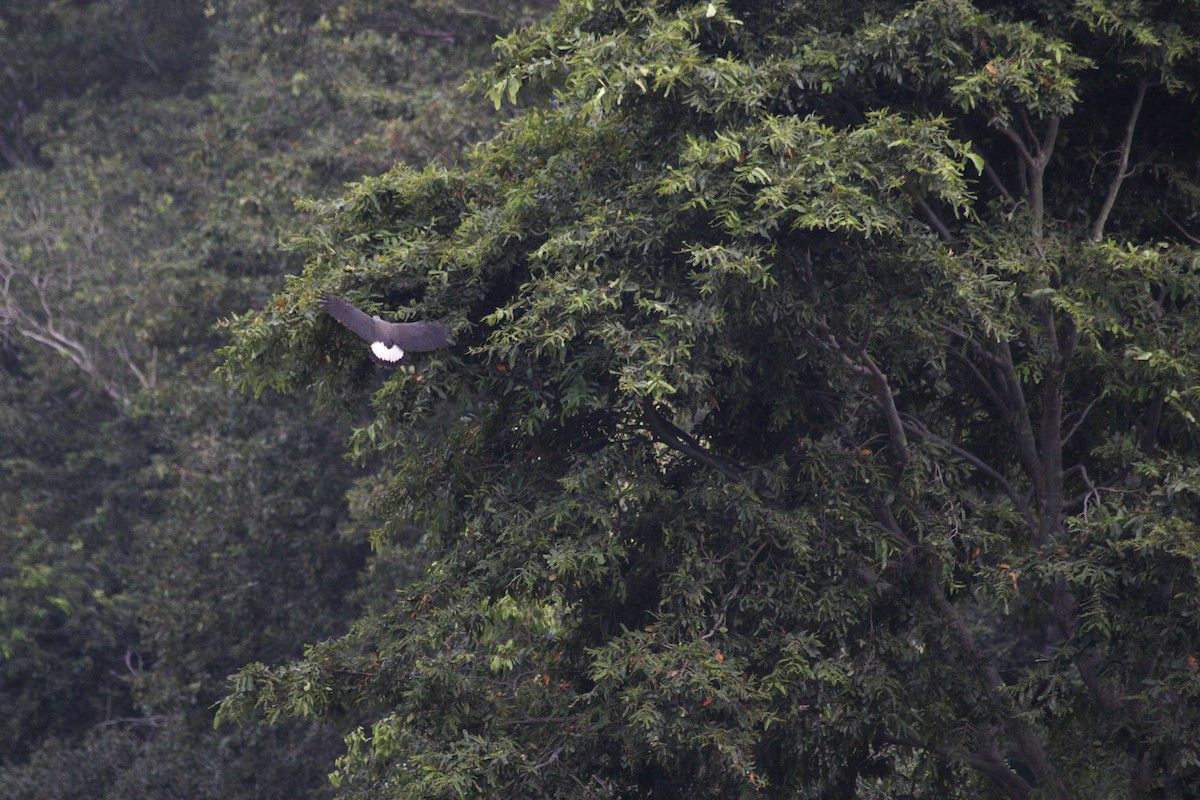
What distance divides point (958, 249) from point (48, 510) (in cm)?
1221

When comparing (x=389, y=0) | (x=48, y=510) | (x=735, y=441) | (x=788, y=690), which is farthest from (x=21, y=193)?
(x=788, y=690)

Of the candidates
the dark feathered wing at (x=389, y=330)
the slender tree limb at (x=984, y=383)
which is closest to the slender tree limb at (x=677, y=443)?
the dark feathered wing at (x=389, y=330)

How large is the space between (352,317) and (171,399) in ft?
24.3

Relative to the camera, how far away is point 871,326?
6086 mm

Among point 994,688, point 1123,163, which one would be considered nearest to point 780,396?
point 994,688

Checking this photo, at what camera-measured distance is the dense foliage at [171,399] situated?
11875mm

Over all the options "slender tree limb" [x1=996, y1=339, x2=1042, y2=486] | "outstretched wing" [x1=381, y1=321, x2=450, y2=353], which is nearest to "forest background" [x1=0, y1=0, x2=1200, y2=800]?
"slender tree limb" [x1=996, y1=339, x2=1042, y2=486]

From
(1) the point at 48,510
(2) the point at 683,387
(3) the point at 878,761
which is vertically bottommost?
(1) the point at 48,510

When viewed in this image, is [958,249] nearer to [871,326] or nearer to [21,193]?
[871,326]

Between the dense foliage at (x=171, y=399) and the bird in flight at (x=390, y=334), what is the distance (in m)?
4.92

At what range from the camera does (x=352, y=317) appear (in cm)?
589

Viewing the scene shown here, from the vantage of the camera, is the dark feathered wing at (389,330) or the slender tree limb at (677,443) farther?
the slender tree limb at (677,443)

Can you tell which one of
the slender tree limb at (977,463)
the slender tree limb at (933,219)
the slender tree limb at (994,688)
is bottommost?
the slender tree limb at (994,688)

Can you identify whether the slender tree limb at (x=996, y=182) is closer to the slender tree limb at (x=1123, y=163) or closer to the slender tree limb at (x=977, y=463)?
the slender tree limb at (x=1123, y=163)
